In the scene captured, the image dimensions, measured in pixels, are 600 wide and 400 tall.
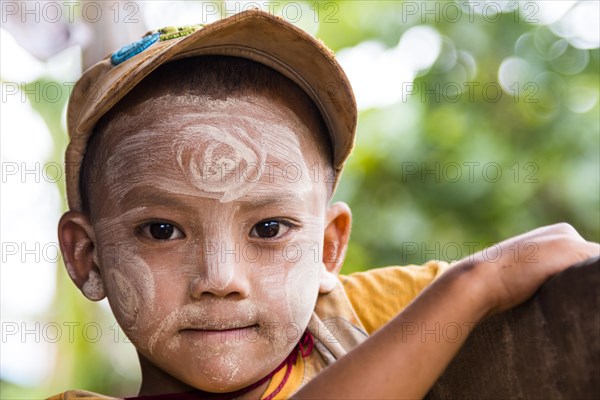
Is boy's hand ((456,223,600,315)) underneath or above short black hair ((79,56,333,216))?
underneath

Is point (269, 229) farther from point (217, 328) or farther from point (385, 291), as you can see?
point (385, 291)

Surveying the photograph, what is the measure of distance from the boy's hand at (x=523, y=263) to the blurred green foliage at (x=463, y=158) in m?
3.75

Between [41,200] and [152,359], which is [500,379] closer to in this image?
[152,359]

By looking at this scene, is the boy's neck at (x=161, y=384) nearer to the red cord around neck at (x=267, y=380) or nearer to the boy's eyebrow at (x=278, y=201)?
the red cord around neck at (x=267, y=380)

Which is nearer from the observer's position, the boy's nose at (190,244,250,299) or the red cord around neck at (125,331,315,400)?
the boy's nose at (190,244,250,299)

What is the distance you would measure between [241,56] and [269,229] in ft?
1.32

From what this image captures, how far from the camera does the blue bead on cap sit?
2.09m

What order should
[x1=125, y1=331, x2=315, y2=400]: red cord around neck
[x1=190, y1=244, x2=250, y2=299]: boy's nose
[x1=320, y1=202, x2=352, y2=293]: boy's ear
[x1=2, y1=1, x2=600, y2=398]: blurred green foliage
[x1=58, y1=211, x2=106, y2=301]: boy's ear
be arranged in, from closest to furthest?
[x1=190, y1=244, x2=250, y2=299]: boy's nose
[x1=125, y1=331, x2=315, y2=400]: red cord around neck
[x1=58, y1=211, x2=106, y2=301]: boy's ear
[x1=320, y1=202, x2=352, y2=293]: boy's ear
[x1=2, y1=1, x2=600, y2=398]: blurred green foliage

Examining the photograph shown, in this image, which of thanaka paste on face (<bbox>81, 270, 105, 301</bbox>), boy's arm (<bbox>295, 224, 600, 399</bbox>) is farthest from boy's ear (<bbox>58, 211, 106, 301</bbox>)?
boy's arm (<bbox>295, 224, 600, 399</bbox>)

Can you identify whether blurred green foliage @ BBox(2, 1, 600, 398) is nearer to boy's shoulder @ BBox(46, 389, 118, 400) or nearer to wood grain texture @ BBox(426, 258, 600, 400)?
boy's shoulder @ BBox(46, 389, 118, 400)

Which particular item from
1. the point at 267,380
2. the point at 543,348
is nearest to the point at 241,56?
the point at 267,380

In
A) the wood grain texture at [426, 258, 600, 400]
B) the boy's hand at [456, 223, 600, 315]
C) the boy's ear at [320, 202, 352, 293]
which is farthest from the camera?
the boy's ear at [320, 202, 352, 293]

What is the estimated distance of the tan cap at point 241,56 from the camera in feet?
6.16

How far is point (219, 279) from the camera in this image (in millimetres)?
1768
